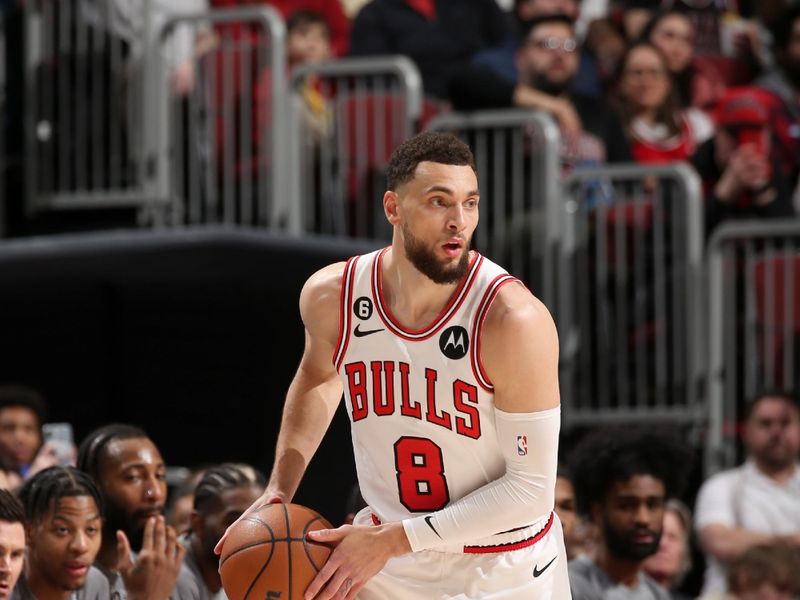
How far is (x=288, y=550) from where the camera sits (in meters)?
4.76

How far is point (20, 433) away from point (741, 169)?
4736 millimetres

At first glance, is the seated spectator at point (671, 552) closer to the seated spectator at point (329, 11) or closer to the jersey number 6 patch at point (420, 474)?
the jersey number 6 patch at point (420, 474)

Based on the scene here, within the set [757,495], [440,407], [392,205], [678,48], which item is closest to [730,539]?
[757,495]

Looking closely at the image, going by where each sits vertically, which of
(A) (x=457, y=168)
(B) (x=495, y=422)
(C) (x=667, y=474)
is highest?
(A) (x=457, y=168)

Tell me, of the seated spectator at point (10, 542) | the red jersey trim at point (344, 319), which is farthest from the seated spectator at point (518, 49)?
the seated spectator at point (10, 542)

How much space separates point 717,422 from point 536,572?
15.0 feet

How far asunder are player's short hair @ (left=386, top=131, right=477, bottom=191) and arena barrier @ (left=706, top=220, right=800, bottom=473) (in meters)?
4.75

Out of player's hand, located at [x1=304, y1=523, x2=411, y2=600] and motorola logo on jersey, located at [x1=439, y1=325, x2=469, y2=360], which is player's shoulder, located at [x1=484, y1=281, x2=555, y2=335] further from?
player's hand, located at [x1=304, y1=523, x2=411, y2=600]

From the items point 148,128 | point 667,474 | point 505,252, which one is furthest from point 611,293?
point 148,128

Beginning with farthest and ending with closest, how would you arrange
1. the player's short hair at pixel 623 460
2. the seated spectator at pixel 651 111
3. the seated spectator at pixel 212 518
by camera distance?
the seated spectator at pixel 651 111 < the player's short hair at pixel 623 460 < the seated spectator at pixel 212 518

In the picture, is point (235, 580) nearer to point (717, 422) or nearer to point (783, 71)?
point (717, 422)

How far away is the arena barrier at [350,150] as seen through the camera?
9.64m

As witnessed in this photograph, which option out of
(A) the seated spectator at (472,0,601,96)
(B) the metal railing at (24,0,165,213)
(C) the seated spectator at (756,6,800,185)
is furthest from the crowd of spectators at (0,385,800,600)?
(A) the seated spectator at (472,0,601,96)

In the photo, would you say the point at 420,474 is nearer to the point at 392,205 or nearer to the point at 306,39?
the point at 392,205
